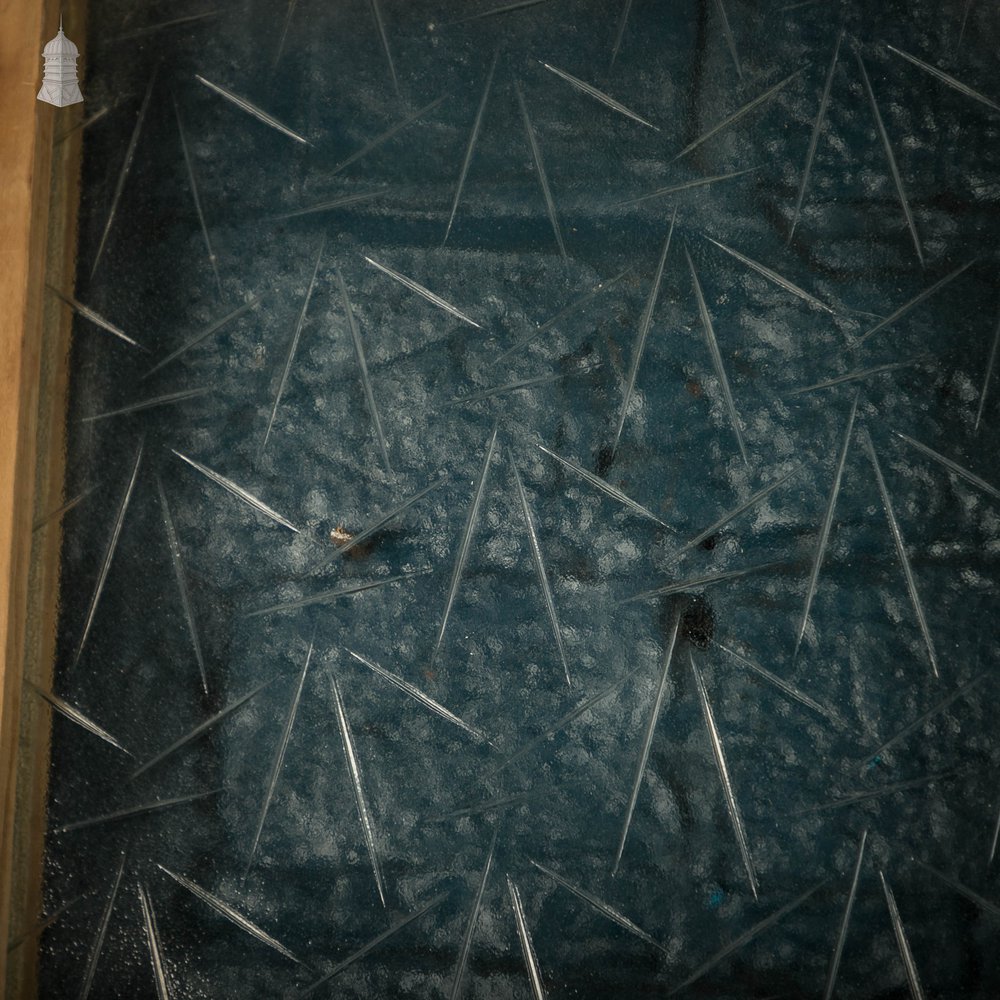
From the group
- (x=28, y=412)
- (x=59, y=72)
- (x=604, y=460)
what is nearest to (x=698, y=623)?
(x=604, y=460)

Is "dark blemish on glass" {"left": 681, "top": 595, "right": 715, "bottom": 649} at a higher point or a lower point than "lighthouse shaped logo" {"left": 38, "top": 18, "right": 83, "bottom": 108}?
lower

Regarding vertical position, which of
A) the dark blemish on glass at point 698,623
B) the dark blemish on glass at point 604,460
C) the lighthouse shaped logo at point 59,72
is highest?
the lighthouse shaped logo at point 59,72

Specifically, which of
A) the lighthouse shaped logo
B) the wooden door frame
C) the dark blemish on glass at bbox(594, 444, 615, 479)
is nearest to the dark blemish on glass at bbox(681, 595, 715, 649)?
the dark blemish on glass at bbox(594, 444, 615, 479)

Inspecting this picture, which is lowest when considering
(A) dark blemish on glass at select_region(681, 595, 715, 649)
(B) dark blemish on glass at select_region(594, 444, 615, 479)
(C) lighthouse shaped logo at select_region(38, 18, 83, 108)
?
(A) dark blemish on glass at select_region(681, 595, 715, 649)

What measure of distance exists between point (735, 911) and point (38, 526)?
2.56 feet

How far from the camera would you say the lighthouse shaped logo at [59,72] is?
790 millimetres

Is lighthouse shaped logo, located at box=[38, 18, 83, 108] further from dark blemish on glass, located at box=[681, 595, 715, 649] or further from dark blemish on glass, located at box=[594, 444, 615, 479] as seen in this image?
dark blemish on glass, located at box=[681, 595, 715, 649]

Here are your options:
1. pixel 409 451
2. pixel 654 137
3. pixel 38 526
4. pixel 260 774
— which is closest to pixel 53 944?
pixel 260 774

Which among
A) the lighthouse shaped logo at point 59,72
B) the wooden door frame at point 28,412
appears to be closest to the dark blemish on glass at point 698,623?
the wooden door frame at point 28,412

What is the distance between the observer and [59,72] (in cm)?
79

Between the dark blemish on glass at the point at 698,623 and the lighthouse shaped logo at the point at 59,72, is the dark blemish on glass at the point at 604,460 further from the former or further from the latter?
the lighthouse shaped logo at the point at 59,72

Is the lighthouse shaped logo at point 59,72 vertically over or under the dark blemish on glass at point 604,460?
over

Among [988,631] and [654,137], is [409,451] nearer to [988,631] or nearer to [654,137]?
[654,137]

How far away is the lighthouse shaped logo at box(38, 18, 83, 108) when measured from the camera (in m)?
0.79
